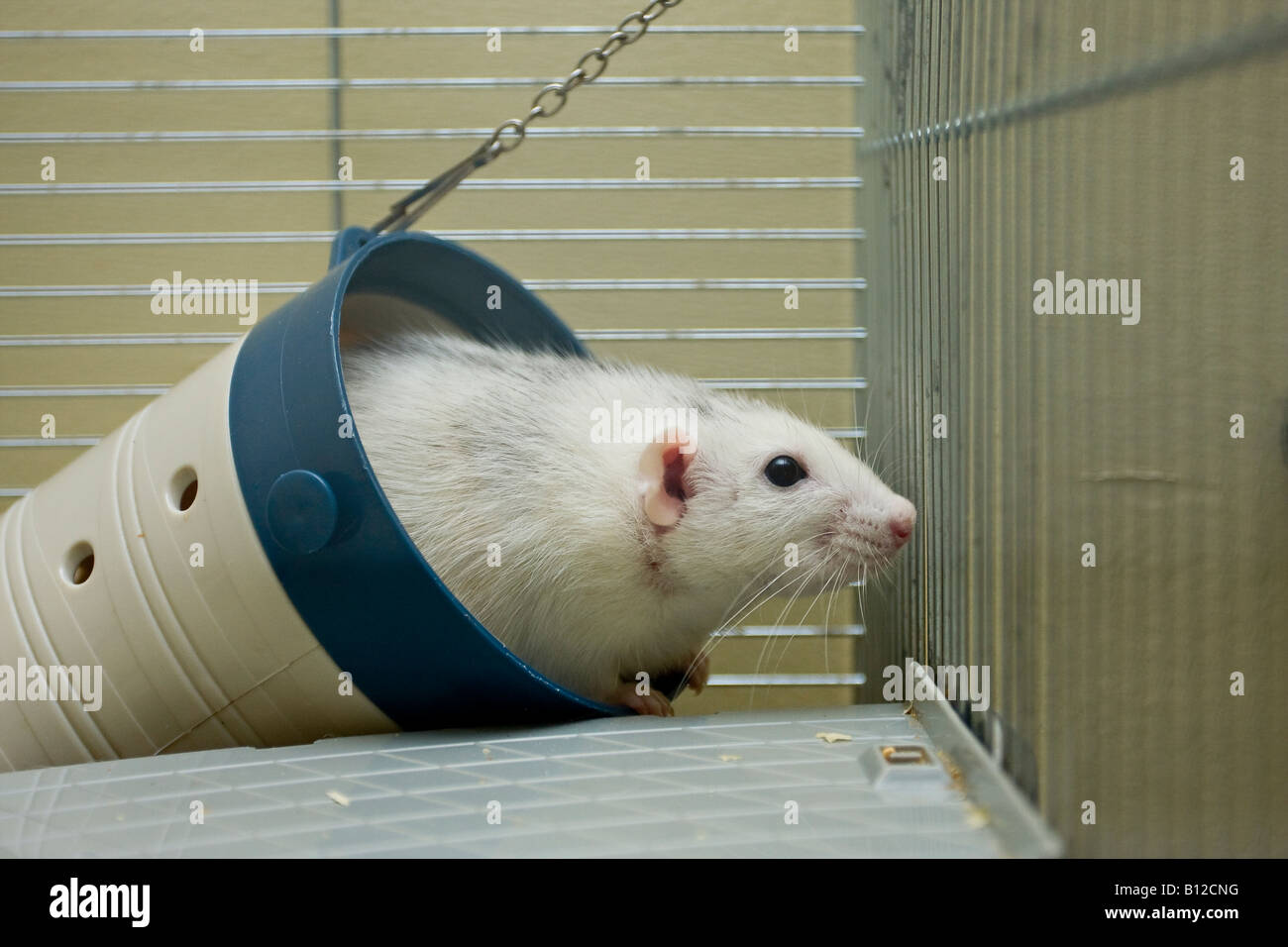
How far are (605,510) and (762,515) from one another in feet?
0.75

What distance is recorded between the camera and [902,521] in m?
1.49

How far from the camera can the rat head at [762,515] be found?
1.52m

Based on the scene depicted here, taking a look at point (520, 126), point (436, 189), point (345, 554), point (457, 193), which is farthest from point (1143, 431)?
point (457, 193)

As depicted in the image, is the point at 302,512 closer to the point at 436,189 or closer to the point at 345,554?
the point at 345,554

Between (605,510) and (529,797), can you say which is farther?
(605,510)

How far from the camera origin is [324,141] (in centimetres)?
228

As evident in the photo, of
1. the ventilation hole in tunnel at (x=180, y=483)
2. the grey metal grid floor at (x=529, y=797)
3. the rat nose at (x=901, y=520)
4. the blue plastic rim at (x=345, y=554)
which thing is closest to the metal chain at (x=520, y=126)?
the blue plastic rim at (x=345, y=554)

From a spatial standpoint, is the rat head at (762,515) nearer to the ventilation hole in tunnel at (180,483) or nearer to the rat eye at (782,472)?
the rat eye at (782,472)

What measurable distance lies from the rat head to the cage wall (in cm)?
38

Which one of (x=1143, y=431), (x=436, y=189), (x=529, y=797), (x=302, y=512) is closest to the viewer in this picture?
(x=1143, y=431)

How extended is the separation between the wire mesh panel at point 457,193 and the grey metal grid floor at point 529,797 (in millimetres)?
991
